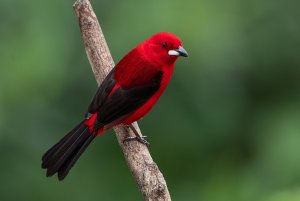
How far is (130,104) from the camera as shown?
6547 mm

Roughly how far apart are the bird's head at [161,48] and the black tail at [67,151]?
66 centimetres

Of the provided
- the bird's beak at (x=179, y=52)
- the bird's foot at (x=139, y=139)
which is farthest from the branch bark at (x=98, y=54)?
the bird's beak at (x=179, y=52)

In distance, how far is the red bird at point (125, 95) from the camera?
6.45 metres

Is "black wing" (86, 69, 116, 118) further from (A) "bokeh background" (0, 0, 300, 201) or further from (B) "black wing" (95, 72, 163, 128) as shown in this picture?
(A) "bokeh background" (0, 0, 300, 201)

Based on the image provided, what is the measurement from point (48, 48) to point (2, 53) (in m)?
0.32

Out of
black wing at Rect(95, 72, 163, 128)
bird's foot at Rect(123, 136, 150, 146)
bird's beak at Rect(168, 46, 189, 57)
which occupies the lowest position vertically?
bird's foot at Rect(123, 136, 150, 146)

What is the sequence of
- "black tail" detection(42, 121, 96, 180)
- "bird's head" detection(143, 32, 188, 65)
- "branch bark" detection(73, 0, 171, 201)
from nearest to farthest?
"branch bark" detection(73, 0, 171, 201)
"black tail" detection(42, 121, 96, 180)
"bird's head" detection(143, 32, 188, 65)

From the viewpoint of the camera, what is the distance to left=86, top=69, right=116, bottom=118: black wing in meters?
6.53

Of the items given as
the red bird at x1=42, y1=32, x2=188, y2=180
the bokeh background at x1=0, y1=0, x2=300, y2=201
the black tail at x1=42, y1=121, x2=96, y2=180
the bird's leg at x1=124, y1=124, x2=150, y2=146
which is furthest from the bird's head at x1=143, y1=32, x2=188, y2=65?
the black tail at x1=42, y1=121, x2=96, y2=180

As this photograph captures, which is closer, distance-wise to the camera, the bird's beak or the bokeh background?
the bird's beak

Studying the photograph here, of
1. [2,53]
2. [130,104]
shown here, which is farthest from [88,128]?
[2,53]

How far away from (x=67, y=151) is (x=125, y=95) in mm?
522

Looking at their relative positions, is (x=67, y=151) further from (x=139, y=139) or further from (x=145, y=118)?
(x=145, y=118)

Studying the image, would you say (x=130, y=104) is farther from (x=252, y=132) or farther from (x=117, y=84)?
(x=252, y=132)
